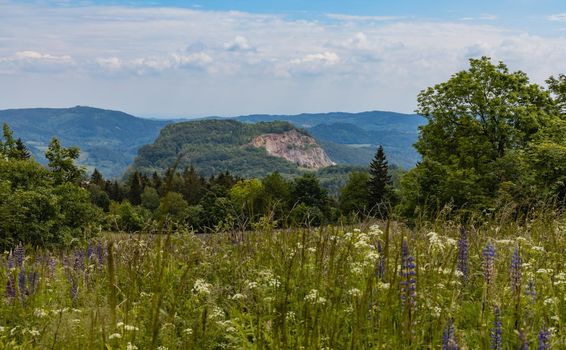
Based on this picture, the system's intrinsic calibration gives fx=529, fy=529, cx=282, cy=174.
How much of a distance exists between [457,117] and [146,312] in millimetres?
42982

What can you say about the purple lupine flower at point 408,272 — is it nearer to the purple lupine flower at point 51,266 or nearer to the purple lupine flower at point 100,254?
the purple lupine flower at point 100,254

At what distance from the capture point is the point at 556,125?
1484 inches

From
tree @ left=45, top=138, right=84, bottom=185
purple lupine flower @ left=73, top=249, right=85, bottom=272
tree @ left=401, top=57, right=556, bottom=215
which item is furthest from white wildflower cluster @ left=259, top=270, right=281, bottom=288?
tree @ left=45, top=138, right=84, bottom=185

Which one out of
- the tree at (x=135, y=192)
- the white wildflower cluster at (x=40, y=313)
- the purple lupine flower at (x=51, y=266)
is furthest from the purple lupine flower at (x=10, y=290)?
the tree at (x=135, y=192)

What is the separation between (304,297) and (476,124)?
4168cm

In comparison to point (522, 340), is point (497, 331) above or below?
below

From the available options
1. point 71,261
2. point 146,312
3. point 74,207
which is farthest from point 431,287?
point 74,207

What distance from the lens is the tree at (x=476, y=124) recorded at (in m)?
39.2

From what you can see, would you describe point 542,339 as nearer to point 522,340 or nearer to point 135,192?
point 522,340

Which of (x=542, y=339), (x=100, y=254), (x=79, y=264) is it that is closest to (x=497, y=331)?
(x=542, y=339)

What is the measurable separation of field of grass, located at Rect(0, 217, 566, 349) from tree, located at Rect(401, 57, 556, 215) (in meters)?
33.4

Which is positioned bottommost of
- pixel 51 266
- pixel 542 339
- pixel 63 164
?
pixel 63 164

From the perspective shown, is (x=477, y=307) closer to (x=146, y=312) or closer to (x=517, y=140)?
(x=146, y=312)

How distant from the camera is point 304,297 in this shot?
4637 mm
